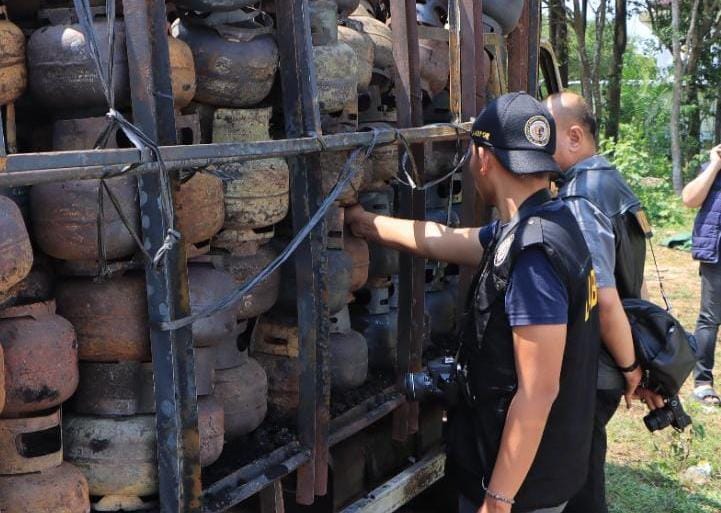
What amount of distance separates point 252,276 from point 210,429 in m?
0.55

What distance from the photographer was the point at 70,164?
1906mm

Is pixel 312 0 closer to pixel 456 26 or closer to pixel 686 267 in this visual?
pixel 456 26

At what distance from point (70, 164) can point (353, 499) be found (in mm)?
1992

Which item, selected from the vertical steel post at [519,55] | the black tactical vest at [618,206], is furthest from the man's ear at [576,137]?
the vertical steel post at [519,55]

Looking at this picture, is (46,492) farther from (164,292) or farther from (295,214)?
(295,214)

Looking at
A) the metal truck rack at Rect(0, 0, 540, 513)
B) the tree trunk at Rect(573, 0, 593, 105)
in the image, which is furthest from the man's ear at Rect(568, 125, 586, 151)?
the tree trunk at Rect(573, 0, 593, 105)

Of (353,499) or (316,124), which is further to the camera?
(353,499)

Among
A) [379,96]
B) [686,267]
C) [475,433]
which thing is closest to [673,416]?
[475,433]

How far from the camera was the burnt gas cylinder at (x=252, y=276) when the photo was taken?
2881 mm

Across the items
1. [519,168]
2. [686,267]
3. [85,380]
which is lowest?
[686,267]

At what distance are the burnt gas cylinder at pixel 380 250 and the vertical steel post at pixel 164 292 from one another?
53.6 inches

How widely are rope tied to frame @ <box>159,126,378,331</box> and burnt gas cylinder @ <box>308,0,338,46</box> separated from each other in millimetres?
402

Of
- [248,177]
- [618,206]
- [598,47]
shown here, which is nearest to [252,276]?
[248,177]

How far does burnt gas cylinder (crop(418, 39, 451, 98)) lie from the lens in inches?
151
